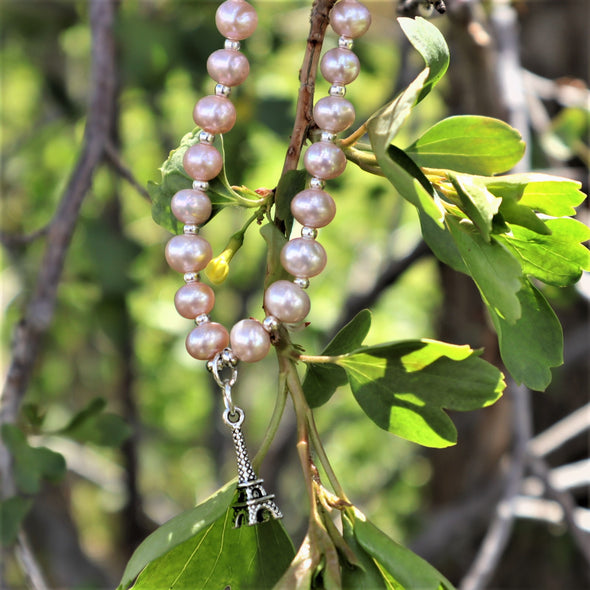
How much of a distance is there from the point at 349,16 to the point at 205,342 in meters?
0.24

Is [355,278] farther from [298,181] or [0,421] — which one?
[298,181]

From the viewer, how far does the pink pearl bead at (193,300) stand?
0.50m

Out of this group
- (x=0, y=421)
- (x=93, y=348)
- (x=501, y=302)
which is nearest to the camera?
(x=501, y=302)

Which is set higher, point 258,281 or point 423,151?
point 423,151

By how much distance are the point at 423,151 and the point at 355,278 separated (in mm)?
1209

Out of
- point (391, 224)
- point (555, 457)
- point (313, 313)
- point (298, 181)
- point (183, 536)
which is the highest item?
point (298, 181)

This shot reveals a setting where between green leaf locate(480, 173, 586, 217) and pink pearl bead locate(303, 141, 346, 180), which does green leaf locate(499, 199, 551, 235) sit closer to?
green leaf locate(480, 173, 586, 217)

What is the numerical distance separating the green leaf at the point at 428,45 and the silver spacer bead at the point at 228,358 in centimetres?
21

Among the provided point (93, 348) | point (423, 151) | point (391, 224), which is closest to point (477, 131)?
point (423, 151)

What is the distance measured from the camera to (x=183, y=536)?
0.38 m

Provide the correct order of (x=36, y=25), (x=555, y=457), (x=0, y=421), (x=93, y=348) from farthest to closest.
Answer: (x=93, y=348) < (x=555, y=457) < (x=36, y=25) < (x=0, y=421)

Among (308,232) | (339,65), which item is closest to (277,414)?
(308,232)

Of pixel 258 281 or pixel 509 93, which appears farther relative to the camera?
pixel 258 281

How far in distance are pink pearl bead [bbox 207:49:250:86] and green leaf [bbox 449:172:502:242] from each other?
203 mm
